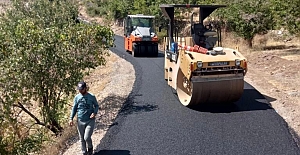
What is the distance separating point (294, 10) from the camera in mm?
21391

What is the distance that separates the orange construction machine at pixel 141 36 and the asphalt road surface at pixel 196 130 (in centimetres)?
1059

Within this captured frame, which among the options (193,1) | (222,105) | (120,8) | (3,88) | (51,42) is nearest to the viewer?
(3,88)

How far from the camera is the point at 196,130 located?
8852 millimetres

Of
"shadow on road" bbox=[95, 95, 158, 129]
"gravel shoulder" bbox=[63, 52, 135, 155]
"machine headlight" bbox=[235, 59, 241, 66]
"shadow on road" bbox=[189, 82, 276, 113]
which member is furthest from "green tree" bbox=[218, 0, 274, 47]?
"machine headlight" bbox=[235, 59, 241, 66]

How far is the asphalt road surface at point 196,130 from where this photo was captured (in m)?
7.75

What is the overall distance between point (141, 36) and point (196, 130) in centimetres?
1449

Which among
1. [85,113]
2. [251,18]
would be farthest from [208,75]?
[251,18]

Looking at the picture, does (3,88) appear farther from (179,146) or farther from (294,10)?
Result: (294,10)

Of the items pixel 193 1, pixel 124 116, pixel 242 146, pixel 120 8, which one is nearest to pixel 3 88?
pixel 124 116

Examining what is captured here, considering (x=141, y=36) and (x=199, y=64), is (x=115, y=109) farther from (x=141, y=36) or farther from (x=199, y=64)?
(x=141, y=36)

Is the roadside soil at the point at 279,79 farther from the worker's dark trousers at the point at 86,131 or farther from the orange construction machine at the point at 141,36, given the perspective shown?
the orange construction machine at the point at 141,36

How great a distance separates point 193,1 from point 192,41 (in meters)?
25.5

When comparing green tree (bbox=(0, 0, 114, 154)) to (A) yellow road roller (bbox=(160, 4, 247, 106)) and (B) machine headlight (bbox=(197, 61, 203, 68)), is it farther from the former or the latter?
(B) machine headlight (bbox=(197, 61, 203, 68))

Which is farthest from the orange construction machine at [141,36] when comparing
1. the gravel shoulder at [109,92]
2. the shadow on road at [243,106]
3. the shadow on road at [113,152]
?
the shadow on road at [113,152]
